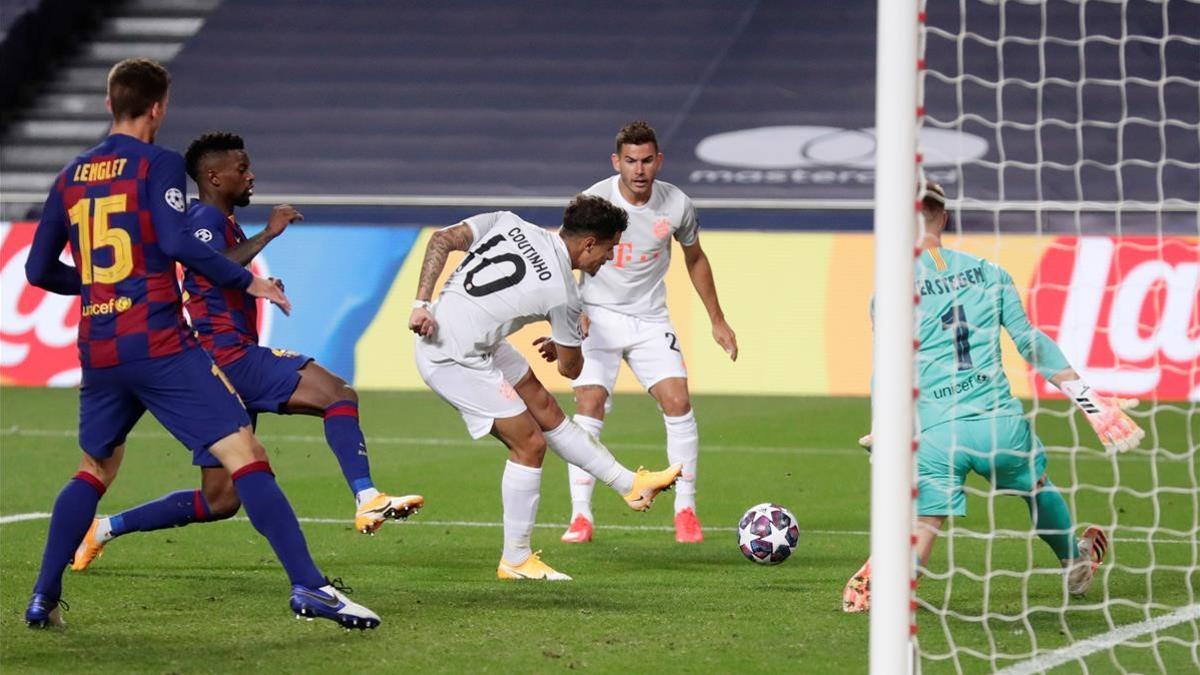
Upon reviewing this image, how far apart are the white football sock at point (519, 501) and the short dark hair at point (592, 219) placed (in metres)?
0.98

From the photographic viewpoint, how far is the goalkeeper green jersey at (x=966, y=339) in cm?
610

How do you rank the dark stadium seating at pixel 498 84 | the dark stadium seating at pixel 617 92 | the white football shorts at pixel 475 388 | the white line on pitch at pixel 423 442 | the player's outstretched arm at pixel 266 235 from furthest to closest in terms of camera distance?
the dark stadium seating at pixel 498 84 < the dark stadium seating at pixel 617 92 < the white line on pitch at pixel 423 442 < the white football shorts at pixel 475 388 < the player's outstretched arm at pixel 266 235

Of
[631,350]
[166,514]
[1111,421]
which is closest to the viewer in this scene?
[1111,421]

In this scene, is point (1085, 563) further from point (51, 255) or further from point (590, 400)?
point (51, 255)

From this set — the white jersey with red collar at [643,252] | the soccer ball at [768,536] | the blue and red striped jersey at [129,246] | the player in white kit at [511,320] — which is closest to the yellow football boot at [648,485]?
the player in white kit at [511,320]

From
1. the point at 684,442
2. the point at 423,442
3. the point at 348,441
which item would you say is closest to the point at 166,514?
the point at 348,441

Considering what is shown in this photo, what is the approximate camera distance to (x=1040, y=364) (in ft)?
20.0

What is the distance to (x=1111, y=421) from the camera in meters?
5.69

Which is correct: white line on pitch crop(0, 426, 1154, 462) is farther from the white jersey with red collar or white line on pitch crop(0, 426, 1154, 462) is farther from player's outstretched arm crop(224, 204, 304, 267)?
player's outstretched arm crop(224, 204, 304, 267)

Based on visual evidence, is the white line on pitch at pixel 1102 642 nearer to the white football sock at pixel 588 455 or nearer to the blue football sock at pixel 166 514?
the white football sock at pixel 588 455

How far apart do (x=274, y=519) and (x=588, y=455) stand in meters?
1.69

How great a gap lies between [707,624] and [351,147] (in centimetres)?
1450

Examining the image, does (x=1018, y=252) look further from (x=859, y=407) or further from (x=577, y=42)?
(x=577, y=42)

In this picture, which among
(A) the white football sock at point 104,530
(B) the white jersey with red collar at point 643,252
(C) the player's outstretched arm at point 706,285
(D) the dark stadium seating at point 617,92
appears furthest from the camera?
(D) the dark stadium seating at point 617,92
